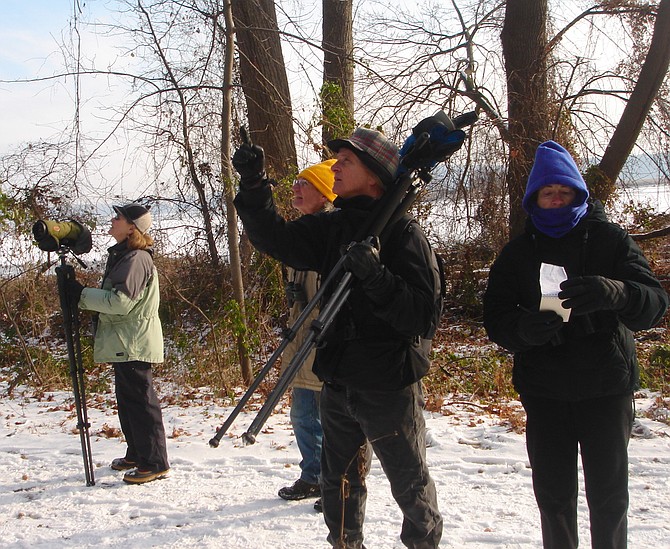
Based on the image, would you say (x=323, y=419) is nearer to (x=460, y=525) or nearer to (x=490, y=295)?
(x=490, y=295)

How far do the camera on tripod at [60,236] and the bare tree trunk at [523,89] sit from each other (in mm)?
6149

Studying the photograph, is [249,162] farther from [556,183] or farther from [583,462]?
[583,462]

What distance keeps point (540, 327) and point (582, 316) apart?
216 mm

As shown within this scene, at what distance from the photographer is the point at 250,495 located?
12.8 feet

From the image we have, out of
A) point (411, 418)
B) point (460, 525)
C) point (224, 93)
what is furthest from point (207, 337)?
point (411, 418)

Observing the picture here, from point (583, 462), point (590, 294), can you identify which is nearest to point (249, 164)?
point (590, 294)

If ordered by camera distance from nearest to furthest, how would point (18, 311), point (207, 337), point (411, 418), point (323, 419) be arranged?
1. point (411, 418)
2. point (323, 419)
3. point (207, 337)
4. point (18, 311)

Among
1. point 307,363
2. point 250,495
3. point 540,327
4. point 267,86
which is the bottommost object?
point 250,495

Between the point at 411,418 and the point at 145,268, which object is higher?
the point at 145,268

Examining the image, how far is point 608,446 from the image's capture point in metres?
2.45

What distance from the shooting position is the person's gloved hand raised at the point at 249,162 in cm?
238

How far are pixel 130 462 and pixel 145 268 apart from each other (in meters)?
1.35

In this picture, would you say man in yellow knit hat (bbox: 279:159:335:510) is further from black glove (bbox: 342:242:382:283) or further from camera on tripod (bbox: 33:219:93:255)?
camera on tripod (bbox: 33:219:93:255)

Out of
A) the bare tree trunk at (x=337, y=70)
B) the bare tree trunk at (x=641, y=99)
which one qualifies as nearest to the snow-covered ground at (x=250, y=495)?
the bare tree trunk at (x=337, y=70)
